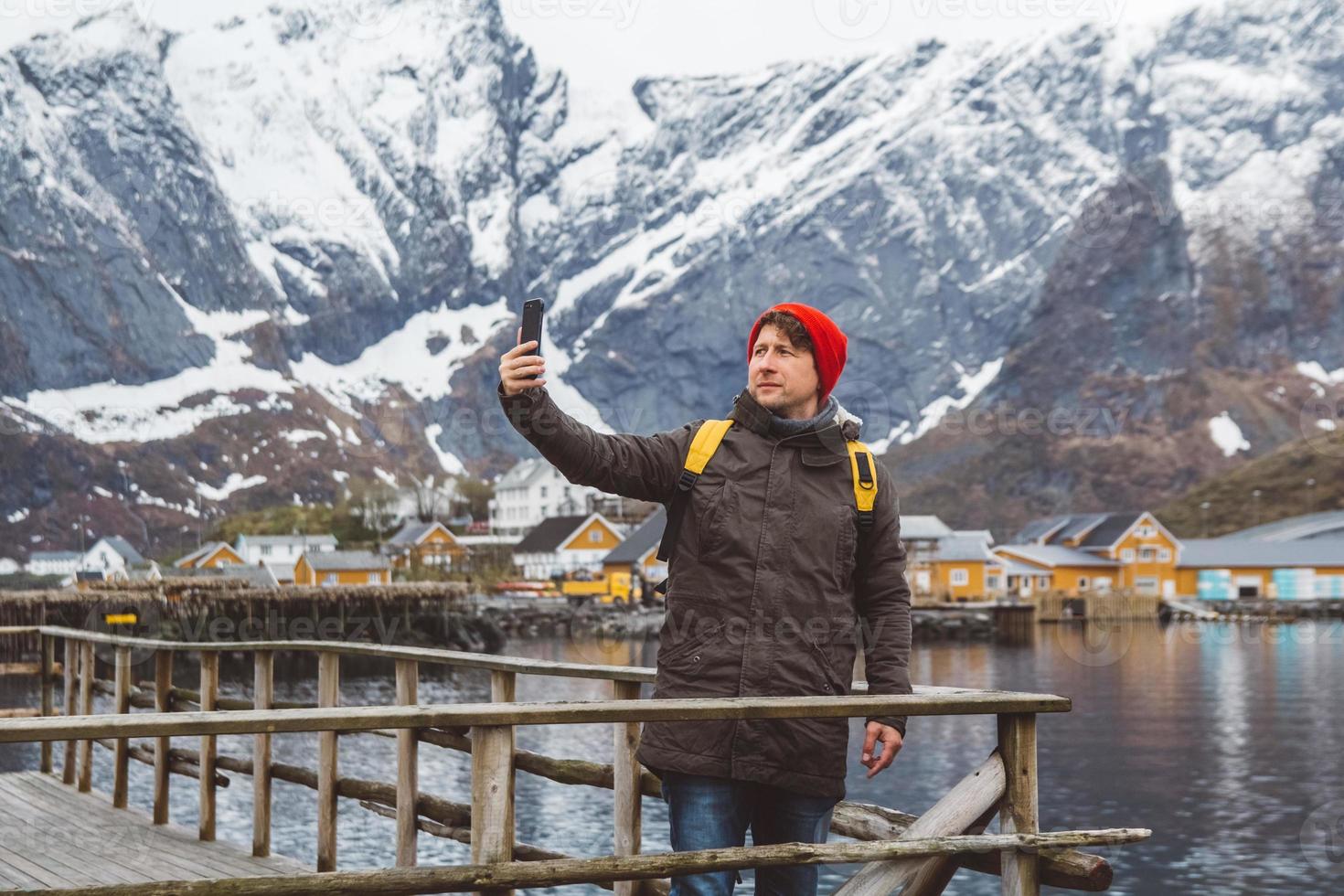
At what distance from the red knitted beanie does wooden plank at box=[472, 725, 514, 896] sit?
1.68m

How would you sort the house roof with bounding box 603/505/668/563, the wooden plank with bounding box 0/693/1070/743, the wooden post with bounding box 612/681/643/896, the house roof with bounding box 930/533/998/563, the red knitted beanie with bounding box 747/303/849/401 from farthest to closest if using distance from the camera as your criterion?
the house roof with bounding box 930/533/998/563
the house roof with bounding box 603/505/668/563
the wooden post with bounding box 612/681/643/896
the red knitted beanie with bounding box 747/303/849/401
the wooden plank with bounding box 0/693/1070/743

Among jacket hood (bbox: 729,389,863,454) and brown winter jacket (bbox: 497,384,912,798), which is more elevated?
jacket hood (bbox: 729,389,863,454)

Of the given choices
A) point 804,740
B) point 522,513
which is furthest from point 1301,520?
point 804,740

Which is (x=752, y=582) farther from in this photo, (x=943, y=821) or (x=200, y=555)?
(x=200, y=555)

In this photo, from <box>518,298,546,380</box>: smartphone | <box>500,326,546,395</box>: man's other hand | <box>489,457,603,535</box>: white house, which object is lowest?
<box>500,326,546,395</box>: man's other hand

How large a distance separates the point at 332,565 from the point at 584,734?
3029 inches

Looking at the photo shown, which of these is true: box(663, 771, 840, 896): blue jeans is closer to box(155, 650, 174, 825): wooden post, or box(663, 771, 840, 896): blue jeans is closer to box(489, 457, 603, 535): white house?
box(155, 650, 174, 825): wooden post

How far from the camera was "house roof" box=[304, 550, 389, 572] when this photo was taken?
112250 mm

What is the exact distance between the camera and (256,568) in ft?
333

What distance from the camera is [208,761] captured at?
39.4 ft

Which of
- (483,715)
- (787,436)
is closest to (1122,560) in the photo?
(787,436)

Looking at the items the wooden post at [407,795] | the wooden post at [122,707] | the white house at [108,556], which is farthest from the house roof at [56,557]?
the wooden post at [407,795]

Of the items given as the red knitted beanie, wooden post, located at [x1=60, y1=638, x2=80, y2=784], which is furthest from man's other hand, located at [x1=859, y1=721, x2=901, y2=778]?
wooden post, located at [x1=60, y1=638, x2=80, y2=784]

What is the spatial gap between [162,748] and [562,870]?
8.21 meters
